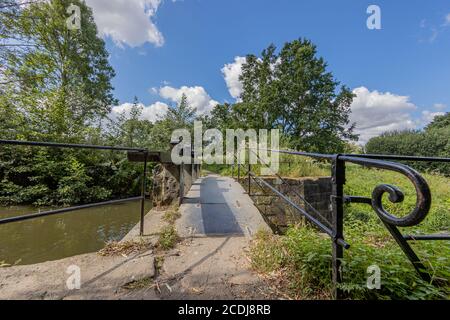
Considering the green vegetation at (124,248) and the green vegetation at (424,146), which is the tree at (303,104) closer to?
the green vegetation at (424,146)

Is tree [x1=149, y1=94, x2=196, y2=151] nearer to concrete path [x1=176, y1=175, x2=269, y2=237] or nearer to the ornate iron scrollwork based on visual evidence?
concrete path [x1=176, y1=175, x2=269, y2=237]

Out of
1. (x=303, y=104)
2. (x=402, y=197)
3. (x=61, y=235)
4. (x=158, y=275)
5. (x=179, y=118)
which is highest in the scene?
(x=303, y=104)

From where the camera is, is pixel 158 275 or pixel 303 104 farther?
pixel 303 104

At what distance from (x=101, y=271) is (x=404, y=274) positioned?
5.70 feet

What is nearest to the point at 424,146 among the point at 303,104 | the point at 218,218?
the point at 303,104

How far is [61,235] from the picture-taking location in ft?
11.9

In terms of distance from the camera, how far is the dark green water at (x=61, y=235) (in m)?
2.96

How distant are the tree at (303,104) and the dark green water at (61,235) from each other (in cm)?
1244

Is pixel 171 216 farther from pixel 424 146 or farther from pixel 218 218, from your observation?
pixel 424 146

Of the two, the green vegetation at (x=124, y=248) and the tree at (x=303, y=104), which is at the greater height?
the tree at (x=303, y=104)

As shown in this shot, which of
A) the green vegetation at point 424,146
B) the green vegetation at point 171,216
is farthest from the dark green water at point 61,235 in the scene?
the green vegetation at point 424,146

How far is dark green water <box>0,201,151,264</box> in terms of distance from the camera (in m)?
2.96

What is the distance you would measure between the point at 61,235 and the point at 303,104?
52.3ft
